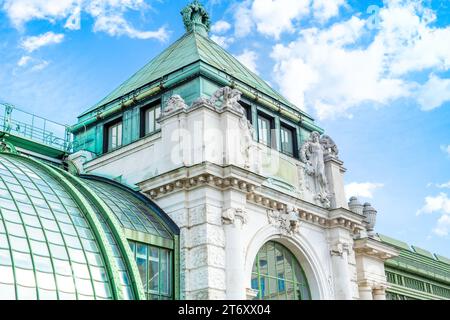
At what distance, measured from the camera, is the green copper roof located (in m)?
32.9

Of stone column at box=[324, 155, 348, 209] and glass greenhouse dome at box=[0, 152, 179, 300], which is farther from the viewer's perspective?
stone column at box=[324, 155, 348, 209]

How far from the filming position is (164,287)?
2592 centimetres

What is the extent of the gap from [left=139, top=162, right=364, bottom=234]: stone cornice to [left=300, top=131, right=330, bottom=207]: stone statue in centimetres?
162

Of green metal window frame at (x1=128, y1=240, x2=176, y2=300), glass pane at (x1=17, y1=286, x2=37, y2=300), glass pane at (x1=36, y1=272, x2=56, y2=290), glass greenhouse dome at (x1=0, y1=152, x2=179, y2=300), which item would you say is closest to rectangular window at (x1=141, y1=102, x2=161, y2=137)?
glass greenhouse dome at (x1=0, y1=152, x2=179, y2=300)

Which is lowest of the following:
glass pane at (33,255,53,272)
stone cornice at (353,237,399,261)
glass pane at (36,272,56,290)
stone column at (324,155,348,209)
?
glass pane at (36,272,56,290)

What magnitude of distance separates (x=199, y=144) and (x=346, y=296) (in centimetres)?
1017

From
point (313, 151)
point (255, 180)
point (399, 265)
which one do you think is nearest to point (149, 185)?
point (255, 180)

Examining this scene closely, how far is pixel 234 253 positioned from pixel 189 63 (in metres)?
9.93

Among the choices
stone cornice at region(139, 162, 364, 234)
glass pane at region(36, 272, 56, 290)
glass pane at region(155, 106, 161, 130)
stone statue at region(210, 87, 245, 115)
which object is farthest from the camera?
glass pane at region(155, 106, 161, 130)

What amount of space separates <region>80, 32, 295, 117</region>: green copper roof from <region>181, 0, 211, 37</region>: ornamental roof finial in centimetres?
122

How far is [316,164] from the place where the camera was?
108 ft

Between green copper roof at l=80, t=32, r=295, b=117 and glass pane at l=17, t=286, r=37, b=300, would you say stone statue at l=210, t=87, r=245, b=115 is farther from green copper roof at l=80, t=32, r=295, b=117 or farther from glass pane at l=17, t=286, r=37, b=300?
glass pane at l=17, t=286, r=37, b=300

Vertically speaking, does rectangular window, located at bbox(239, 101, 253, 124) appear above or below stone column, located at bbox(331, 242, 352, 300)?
above

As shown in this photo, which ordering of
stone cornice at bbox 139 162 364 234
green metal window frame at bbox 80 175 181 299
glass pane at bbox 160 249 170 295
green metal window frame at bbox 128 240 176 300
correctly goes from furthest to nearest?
stone cornice at bbox 139 162 364 234, glass pane at bbox 160 249 170 295, green metal window frame at bbox 80 175 181 299, green metal window frame at bbox 128 240 176 300
